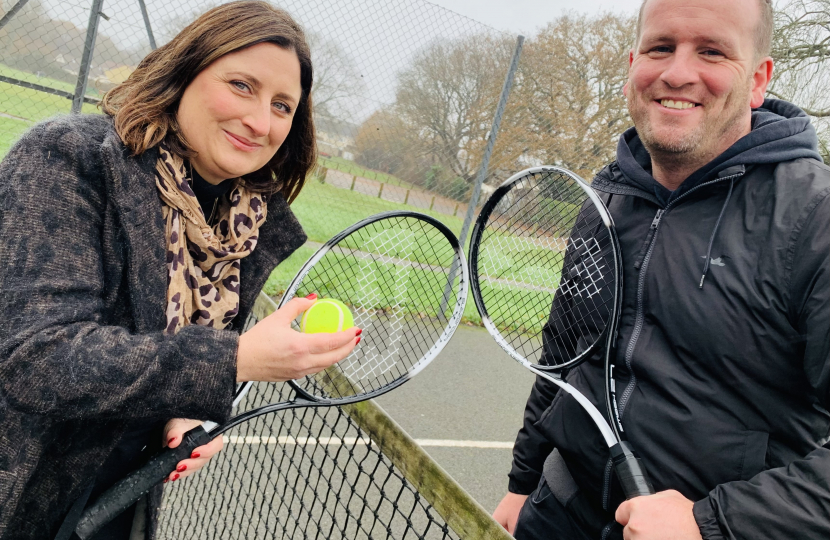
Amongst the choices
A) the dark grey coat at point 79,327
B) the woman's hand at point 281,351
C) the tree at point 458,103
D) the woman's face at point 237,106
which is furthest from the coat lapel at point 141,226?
the tree at point 458,103

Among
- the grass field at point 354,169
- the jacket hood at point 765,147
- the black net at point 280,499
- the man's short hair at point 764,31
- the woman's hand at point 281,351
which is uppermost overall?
the man's short hair at point 764,31

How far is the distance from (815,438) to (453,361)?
441cm

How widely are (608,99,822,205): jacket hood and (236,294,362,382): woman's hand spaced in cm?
106

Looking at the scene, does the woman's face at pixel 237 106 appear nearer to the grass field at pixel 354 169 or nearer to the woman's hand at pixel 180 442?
the woman's hand at pixel 180 442

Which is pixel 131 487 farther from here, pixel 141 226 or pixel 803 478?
pixel 803 478

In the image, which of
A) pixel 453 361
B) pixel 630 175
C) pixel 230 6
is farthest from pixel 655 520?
pixel 453 361

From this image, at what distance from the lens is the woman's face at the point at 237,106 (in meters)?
1.42

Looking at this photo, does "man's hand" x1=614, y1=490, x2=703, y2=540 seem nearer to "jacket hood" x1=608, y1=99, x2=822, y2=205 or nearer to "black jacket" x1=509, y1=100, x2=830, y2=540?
"black jacket" x1=509, y1=100, x2=830, y2=540

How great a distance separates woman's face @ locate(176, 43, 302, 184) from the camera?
1.42 metres

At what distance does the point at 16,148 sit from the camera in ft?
4.00

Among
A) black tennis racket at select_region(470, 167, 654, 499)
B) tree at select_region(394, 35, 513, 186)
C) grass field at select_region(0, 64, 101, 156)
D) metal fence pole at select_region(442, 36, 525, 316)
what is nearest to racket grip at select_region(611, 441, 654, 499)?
black tennis racket at select_region(470, 167, 654, 499)

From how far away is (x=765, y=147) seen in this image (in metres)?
1.53

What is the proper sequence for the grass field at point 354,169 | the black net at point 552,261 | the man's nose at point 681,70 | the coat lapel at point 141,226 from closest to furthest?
the coat lapel at point 141,226 < the man's nose at point 681,70 < the black net at point 552,261 < the grass field at point 354,169

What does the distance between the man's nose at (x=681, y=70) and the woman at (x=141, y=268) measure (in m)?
1.02
